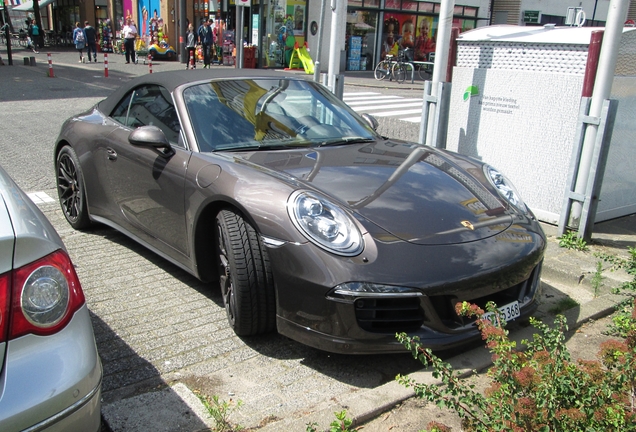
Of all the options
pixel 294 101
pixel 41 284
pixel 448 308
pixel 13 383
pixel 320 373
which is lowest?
pixel 320 373

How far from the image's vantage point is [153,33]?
1148 inches

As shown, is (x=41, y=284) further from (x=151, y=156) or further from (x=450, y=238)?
(x=151, y=156)

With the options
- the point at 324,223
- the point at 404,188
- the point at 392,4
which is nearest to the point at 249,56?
the point at 392,4

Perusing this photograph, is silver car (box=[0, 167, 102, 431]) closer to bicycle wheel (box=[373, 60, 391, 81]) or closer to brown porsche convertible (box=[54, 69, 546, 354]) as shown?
brown porsche convertible (box=[54, 69, 546, 354])

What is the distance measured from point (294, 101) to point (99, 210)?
180 cm

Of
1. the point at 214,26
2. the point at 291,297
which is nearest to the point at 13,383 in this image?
the point at 291,297

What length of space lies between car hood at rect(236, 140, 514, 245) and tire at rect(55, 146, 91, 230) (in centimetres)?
200

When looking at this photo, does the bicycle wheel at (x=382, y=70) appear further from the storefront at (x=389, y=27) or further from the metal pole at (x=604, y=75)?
the metal pole at (x=604, y=75)

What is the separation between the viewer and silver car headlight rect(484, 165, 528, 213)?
373 centimetres

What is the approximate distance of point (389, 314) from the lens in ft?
9.38

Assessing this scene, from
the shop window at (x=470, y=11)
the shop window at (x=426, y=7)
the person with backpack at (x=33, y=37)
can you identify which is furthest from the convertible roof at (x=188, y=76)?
the person with backpack at (x=33, y=37)

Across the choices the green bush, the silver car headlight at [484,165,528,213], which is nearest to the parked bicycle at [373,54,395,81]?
the silver car headlight at [484,165,528,213]

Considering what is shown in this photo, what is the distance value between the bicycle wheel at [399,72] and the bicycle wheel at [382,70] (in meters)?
0.35

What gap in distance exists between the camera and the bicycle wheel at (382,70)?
23.0 meters
